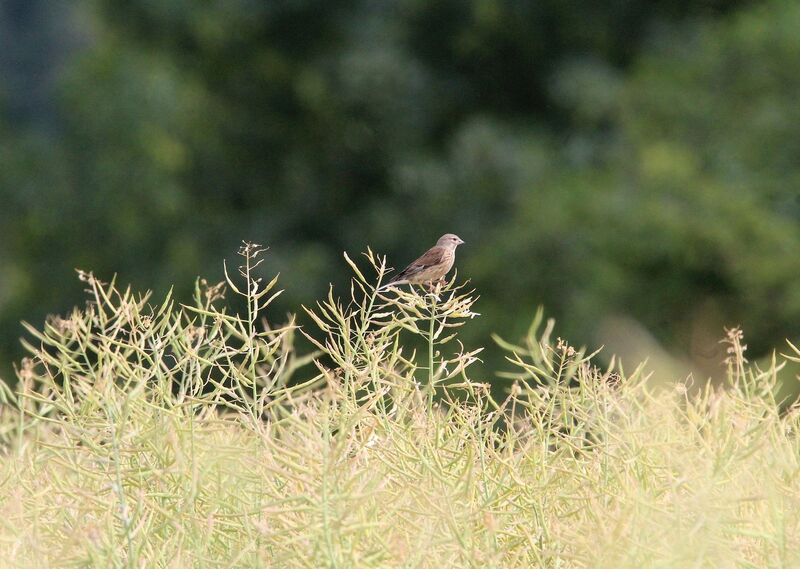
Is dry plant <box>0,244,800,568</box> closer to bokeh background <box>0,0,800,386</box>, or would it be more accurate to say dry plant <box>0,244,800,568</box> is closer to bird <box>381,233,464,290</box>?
bird <box>381,233,464,290</box>

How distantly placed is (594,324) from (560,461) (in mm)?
10595

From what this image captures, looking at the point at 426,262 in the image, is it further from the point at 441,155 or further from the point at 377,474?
the point at 441,155

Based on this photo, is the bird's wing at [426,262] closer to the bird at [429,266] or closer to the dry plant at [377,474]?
the bird at [429,266]

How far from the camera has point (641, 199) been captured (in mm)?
14734

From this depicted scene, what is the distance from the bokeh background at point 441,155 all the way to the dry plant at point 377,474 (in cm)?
1059

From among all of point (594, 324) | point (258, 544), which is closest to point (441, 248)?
point (258, 544)

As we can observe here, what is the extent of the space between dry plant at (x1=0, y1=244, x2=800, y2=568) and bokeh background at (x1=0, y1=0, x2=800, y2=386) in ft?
34.7

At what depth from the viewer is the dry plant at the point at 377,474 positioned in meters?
2.45

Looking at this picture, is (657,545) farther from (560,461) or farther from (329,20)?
(329,20)

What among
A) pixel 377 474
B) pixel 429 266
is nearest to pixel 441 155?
pixel 429 266

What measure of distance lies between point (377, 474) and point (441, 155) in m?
13.8

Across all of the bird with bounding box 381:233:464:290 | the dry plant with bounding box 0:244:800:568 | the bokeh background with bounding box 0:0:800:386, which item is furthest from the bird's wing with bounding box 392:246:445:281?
the bokeh background with bounding box 0:0:800:386

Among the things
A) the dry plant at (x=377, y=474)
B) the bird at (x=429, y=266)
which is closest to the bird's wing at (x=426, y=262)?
the bird at (x=429, y=266)

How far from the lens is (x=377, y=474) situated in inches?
102
